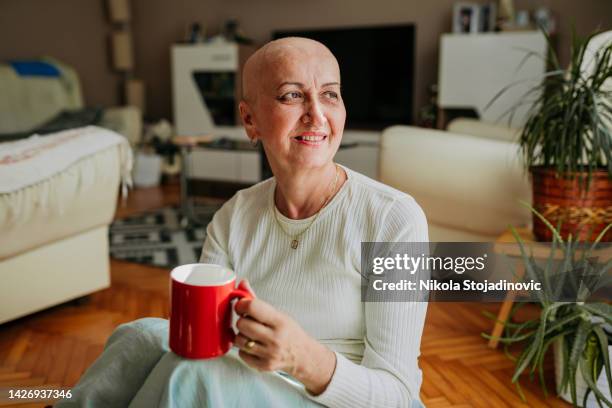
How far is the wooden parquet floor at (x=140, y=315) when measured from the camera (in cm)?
178

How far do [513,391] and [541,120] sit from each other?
0.84 metres

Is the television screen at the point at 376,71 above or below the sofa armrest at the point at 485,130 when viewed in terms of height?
above

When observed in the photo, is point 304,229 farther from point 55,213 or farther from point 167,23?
point 167,23

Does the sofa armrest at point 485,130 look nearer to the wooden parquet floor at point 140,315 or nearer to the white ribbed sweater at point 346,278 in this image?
the wooden parquet floor at point 140,315

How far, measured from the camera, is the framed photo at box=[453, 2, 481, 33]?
4.46 m

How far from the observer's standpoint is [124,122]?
5.24 metres

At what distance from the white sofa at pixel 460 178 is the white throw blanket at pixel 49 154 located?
1.06 meters

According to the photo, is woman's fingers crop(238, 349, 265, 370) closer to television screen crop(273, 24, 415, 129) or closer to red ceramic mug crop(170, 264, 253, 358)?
red ceramic mug crop(170, 264, 253, 358)

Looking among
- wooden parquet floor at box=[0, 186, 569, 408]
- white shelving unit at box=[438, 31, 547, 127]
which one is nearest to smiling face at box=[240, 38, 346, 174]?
wooden parquet floor at box=[0, 186, 569, 408]

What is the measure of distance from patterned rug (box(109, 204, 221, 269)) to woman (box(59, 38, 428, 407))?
194cm

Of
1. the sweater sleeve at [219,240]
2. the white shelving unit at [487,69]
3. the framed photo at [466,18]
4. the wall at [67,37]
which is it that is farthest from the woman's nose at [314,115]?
the wall at [67,37]

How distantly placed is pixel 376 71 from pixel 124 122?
2.29 m

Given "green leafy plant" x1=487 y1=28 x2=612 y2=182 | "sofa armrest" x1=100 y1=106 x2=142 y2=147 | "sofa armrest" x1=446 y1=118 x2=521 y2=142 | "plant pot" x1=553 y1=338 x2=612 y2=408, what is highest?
"green leafy plant" x1=487 y1=28 x2=612 y2=182

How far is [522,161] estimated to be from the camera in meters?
2.09
